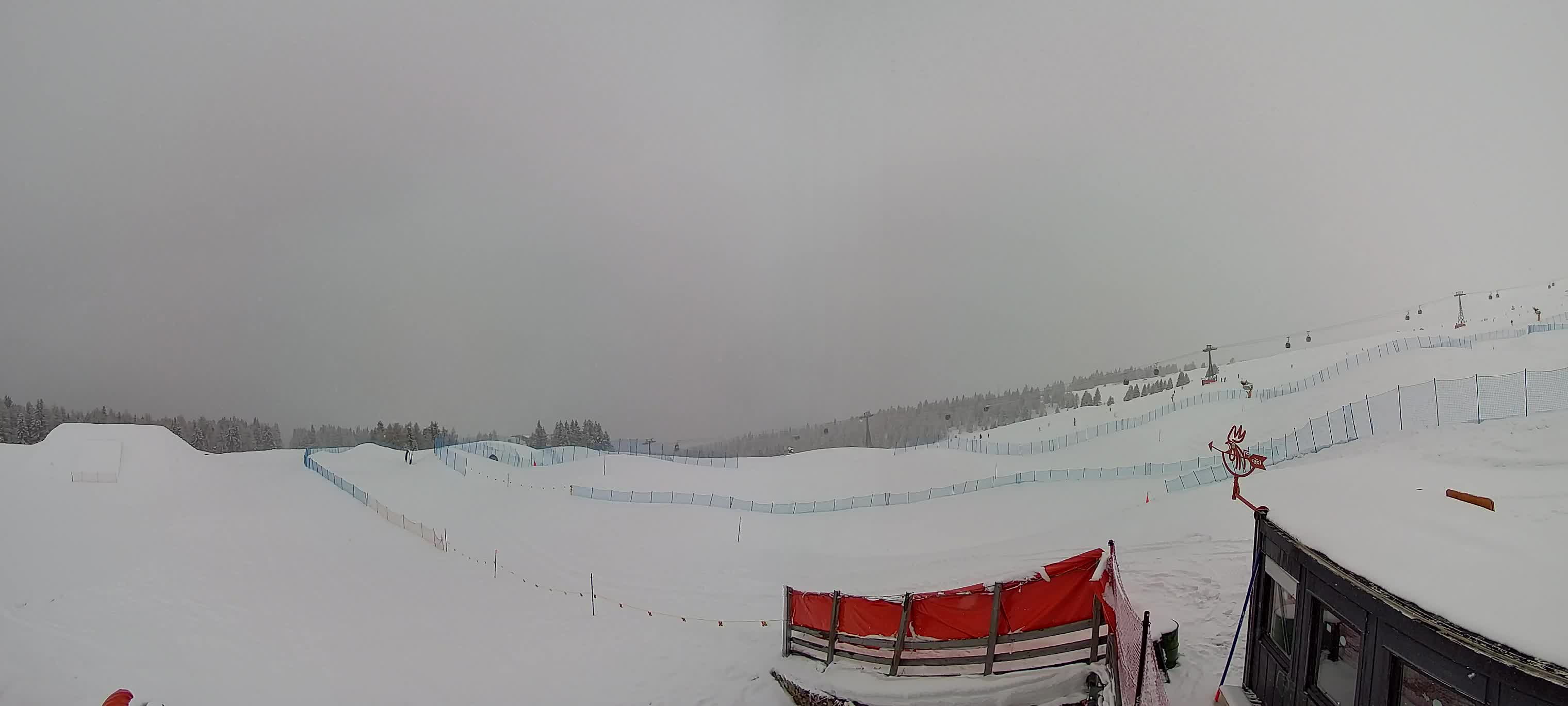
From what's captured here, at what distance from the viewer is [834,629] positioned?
357 inches

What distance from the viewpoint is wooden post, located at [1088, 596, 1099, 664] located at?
23.6 ft

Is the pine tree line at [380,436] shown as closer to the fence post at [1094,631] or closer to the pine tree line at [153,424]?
the pine tree line at [153,424]

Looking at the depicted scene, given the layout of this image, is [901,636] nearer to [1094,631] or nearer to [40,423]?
[1094,631]

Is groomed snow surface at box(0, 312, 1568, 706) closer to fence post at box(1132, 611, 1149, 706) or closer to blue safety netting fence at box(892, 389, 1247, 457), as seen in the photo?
fence post at box(1132, 611, 1149, 706)

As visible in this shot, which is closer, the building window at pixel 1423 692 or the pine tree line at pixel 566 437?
the building window at pixel 1423 692

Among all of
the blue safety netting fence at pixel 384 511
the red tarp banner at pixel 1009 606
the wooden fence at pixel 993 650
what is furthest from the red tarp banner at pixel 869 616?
the blue safety netting fence at pixel 384 511

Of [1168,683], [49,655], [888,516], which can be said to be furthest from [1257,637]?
[49,655]

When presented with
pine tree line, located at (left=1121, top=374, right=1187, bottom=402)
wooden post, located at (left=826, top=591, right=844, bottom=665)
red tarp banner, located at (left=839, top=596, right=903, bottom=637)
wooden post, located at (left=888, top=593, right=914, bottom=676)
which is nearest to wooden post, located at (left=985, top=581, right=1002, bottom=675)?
Result: wooden post, located at (left=888, top=593, right=914, bottom=676)

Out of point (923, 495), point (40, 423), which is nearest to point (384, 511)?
point (923, 495)

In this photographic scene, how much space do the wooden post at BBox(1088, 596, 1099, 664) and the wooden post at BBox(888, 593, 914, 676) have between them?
7.09 ft

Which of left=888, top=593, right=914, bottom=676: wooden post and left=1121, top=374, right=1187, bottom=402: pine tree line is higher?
left=1121, top=374, right=1187, bottom=402: pine tree line

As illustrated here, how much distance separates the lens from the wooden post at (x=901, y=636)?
8.05 m

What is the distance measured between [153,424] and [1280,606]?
6676 cm

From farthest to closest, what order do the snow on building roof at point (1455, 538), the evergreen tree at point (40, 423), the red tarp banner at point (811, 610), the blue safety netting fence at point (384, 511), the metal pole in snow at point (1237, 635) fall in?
1. the evergreen tree at point (40, 423)
2. the blue safety netting fence at point (384, 511)
3. the red tarp banner at point (811, 610)
4. the metal pole in snow at point (1237, 635)
5. the snow on building roof at point (1455, 538)
